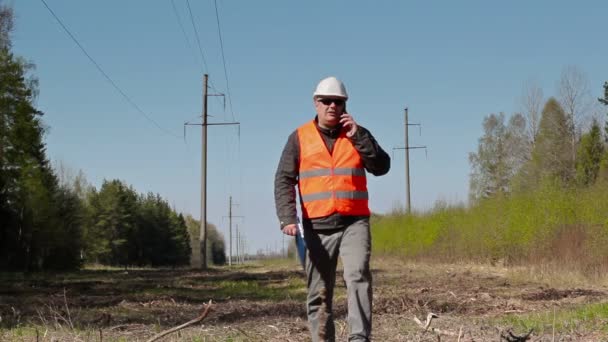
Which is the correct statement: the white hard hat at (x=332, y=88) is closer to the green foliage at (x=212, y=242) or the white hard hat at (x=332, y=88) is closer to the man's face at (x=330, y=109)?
the man's face at (x=330, y=109)

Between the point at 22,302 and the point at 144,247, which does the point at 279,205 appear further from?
the point at 144,247

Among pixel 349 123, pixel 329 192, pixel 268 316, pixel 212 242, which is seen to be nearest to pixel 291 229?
pixel 329 192

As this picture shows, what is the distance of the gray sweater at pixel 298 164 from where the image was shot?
6602 millimetres

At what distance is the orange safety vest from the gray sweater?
0.05 m

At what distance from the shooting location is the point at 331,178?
6.65 m

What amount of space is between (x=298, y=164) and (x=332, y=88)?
64 centimetres

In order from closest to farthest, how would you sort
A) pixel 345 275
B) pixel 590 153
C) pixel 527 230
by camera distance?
pixel 345 275 → pixel 527 230 → pixel 590 153

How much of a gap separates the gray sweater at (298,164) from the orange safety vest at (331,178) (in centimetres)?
5

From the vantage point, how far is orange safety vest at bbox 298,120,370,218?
6613mm

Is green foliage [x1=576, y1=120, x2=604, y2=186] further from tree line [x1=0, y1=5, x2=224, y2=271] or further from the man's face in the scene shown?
the man's face

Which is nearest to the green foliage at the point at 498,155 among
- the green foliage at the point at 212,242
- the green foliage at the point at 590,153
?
the green foliage at the point at 590,153

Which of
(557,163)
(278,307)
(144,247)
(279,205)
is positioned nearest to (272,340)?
(279,205)

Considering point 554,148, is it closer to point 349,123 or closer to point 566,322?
point 566,322

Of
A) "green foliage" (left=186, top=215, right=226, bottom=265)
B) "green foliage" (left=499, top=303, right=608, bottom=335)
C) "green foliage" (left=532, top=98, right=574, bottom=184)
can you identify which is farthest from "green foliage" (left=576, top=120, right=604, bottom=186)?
"green foliage" (left=186, top=215, right=226, bottom=265)
